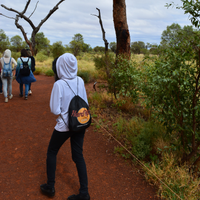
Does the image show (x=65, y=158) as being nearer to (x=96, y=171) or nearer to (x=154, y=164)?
(x=96, y=171)

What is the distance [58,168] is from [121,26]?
5.80 meters

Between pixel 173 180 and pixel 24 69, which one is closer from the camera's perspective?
pixel 173 180

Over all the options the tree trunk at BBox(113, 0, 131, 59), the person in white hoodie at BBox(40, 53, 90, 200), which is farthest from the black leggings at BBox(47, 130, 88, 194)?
the tree trunk at BBox(113, 0, 131, 59)

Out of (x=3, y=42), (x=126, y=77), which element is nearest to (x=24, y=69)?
(x=126, y=77)

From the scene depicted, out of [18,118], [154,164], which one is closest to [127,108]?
[154,164]

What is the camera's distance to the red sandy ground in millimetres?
3039

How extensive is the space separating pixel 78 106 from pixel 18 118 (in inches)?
144

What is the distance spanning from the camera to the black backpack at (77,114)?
2486 millimetres

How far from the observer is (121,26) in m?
7.44

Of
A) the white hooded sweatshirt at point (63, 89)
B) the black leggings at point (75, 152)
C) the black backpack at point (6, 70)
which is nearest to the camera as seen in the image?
the white hooded sweatshirt at point (63, 89)

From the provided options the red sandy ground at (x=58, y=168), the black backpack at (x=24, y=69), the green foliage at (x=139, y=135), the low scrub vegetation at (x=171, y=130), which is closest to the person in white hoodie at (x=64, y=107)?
the red sandy ground at (x=58, y=168)

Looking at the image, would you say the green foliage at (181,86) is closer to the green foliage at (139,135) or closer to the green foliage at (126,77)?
the green foliage at (139,135)

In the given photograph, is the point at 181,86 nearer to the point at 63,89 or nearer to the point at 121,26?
the point at 63,89

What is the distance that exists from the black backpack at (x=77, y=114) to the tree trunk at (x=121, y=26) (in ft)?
17.2
